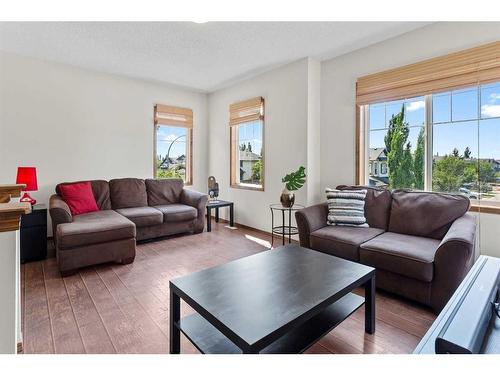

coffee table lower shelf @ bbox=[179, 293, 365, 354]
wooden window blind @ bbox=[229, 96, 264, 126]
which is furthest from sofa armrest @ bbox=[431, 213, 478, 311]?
wooden window blind @ bbox=[229, 96, 264, 126]

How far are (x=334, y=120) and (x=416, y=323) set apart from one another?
2.51 meters

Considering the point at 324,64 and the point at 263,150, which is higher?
the point at 324,64

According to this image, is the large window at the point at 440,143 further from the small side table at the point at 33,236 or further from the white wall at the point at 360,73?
the small side table at the point at 33,236

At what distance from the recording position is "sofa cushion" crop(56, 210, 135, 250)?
265 centimetres

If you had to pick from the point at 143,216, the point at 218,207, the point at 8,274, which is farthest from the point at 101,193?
the point at 8,274

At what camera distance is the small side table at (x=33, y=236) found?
2.96m

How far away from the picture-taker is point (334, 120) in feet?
11.8

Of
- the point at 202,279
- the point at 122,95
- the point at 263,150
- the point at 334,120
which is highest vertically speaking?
the point at 122,95

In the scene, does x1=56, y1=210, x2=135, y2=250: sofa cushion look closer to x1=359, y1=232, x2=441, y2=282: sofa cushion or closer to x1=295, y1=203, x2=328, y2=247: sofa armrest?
x1=295, y1=203, x2=328, y2=247: sofa armrest

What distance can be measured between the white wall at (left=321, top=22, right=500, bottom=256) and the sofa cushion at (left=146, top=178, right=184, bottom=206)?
8.05ft
